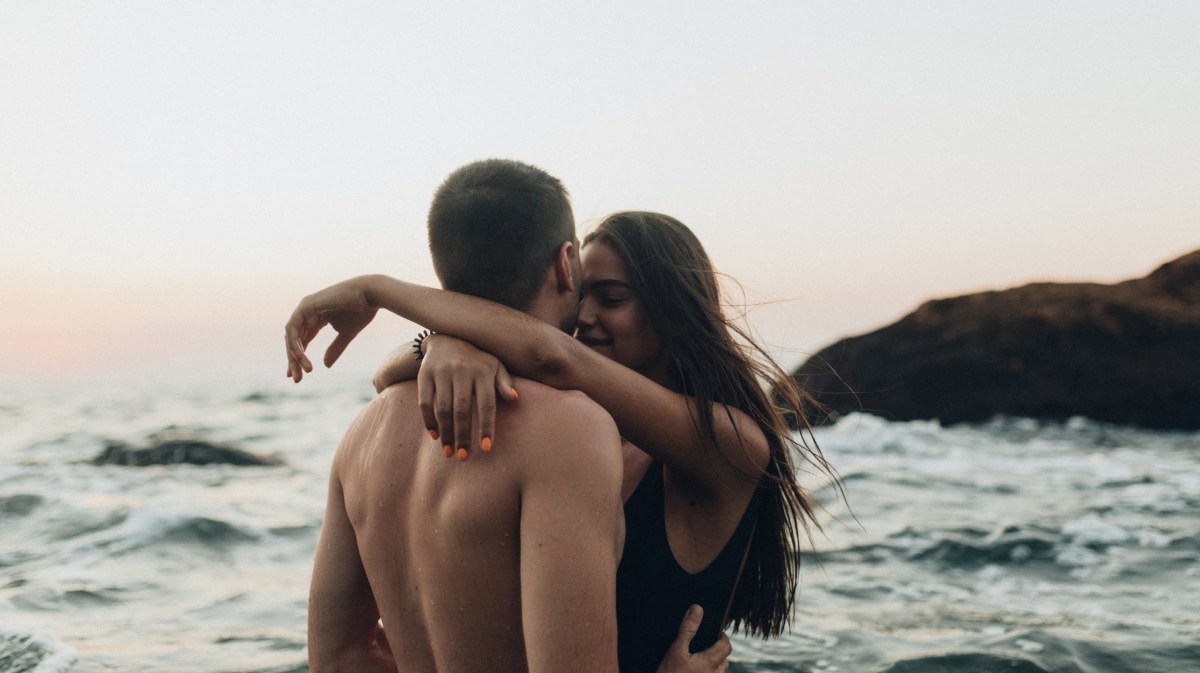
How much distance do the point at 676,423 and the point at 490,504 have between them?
64 cm

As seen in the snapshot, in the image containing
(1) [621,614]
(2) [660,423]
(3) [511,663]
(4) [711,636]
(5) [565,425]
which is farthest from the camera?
(4) [711,636]

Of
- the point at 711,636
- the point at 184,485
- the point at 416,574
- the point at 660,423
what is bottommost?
the point at 184,485

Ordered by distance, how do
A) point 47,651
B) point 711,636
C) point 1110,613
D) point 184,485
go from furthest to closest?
point 184,485 < point 1110,613 < point 47,651 < point 711,636

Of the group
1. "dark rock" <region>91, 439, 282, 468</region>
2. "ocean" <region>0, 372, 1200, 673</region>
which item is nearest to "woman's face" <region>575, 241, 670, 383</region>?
"ocean" <region>0, 372, 1200, 673</region>

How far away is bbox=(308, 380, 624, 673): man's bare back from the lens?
2002 millimetres

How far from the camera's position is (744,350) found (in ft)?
9.70

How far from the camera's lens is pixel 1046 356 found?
44.6 ft

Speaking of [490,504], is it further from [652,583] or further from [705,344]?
[705,344]

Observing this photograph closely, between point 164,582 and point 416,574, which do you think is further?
point 164,582

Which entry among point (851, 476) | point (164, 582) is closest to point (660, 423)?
point (164, 582)

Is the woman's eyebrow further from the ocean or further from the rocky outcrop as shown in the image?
the rocky outcrop

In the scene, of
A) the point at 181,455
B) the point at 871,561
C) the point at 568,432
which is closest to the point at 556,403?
the point at 568,432

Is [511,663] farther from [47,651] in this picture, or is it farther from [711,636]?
[47,651]

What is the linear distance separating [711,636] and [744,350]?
833 millimetres
